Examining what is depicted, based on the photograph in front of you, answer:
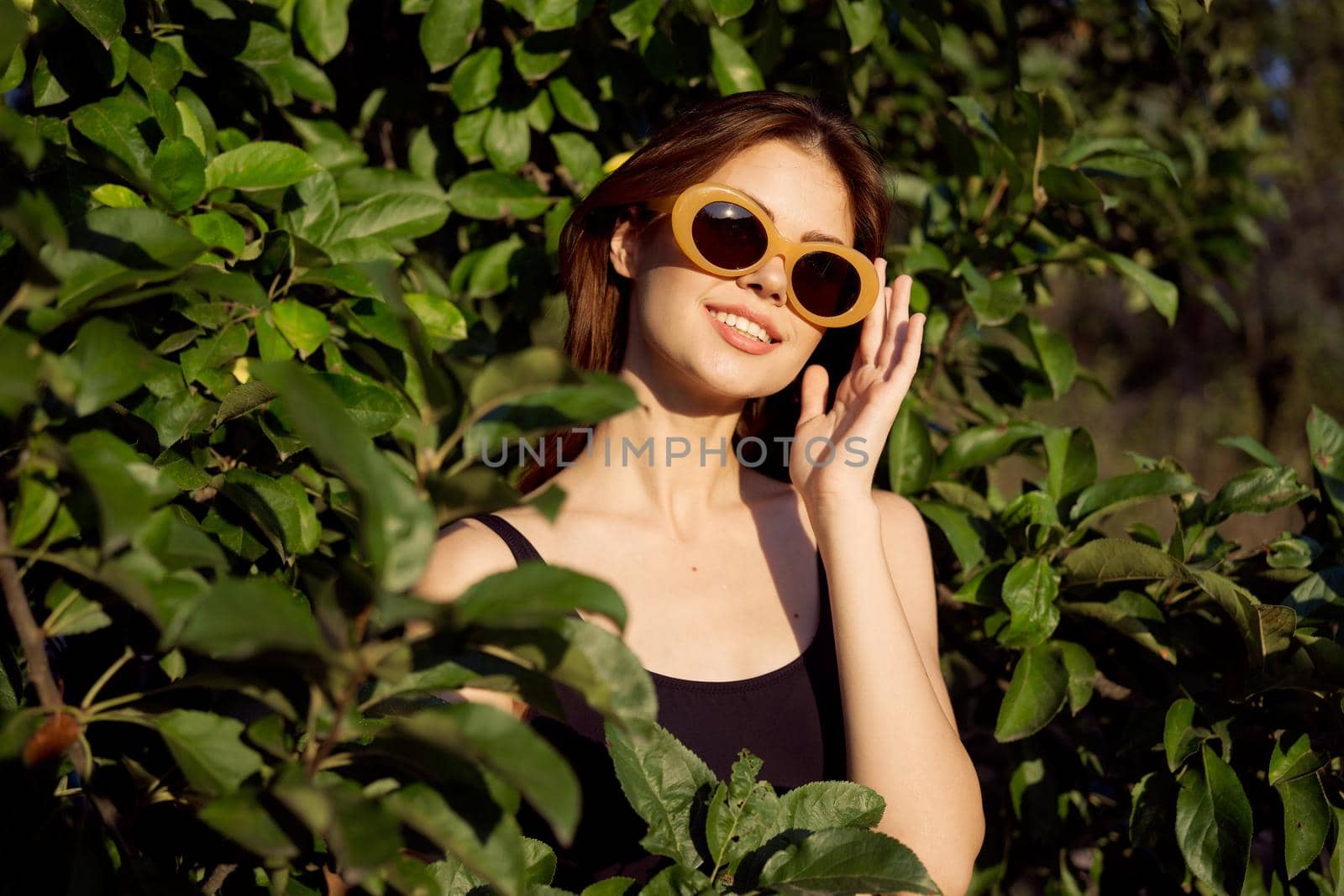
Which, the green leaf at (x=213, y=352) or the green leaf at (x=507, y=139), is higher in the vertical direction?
the green leaf at (x=507, y=139)

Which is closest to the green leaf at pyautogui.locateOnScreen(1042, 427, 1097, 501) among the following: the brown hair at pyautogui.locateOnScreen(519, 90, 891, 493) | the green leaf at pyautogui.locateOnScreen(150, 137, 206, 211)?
the brown hair at pyautogui.locateOnScreen(519, 90, 891, 493)

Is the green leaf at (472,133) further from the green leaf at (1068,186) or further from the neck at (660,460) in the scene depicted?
the green leaf at (1068,186)

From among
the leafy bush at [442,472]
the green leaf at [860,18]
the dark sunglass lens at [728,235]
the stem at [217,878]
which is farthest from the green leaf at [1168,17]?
the stem at [217,878]

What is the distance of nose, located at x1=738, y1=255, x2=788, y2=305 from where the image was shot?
74.9 inches

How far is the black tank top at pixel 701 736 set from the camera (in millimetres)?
1692

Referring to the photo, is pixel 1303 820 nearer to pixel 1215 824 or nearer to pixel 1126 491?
pixel 1215 824

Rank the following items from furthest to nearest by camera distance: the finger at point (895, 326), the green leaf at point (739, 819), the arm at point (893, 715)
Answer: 1. the finger at point (895, 326)
2. the arm at point (893, 715)
3. the green leaf at point (739, 819)

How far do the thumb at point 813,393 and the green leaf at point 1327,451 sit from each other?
877 mm

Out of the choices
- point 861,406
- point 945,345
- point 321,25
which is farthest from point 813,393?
point 321,25

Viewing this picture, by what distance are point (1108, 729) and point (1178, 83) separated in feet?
8.77

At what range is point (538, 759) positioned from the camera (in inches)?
32.1

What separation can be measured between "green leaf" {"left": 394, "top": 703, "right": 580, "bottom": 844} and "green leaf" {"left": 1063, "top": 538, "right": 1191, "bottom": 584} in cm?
121

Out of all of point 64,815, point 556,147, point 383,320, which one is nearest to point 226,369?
point 383,320

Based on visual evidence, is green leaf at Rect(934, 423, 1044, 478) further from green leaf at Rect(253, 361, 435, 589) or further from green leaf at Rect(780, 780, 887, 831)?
green leaf at Rect(253, 361, 435, 589)
